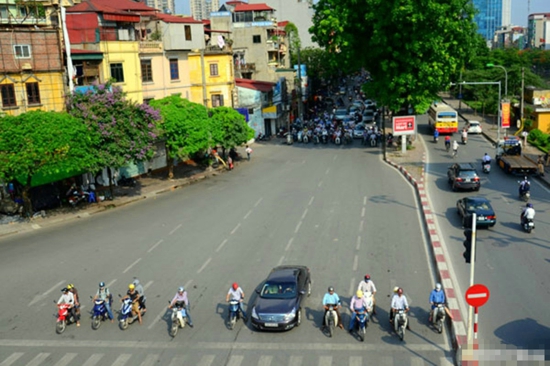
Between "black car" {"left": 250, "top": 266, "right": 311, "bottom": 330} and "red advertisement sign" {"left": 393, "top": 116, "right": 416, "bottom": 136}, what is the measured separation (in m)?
29.6

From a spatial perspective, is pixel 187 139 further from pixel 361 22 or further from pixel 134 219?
pixel 361 22

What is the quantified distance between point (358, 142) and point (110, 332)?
41029 mm

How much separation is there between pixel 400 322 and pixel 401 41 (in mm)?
32825

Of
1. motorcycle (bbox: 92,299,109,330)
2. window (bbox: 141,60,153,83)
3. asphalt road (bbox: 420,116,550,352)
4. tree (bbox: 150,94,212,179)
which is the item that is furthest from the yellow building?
motorcycle (bbox: 92,299,109,330)

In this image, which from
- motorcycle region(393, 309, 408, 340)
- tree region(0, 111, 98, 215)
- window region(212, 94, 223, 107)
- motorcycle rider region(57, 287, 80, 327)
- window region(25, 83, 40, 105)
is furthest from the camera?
window region(212, 94, 223, 107)

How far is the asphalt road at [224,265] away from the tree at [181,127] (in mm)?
2701

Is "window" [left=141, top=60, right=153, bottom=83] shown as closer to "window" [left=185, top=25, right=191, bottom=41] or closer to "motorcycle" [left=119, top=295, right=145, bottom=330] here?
"window" [left=185, top=25, right=191, bottom=41]

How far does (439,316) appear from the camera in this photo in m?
16.1

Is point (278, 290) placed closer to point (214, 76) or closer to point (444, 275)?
point (444, 275)

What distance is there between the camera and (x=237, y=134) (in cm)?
4281

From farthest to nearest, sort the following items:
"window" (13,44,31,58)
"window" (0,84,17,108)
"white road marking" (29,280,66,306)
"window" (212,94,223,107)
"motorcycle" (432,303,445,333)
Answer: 1. "window" (212,94,223,107)
2. "window" (13,44,31,58)
3. "window" (0,84,17,108)
4. "white road marking" (29,280,66,306)
5. "motorcycle" (432,303,445,333)

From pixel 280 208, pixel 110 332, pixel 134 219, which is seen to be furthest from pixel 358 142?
pixel 110 332

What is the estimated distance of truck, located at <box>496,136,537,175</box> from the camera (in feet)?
118

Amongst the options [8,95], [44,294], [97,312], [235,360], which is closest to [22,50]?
[8,95]
